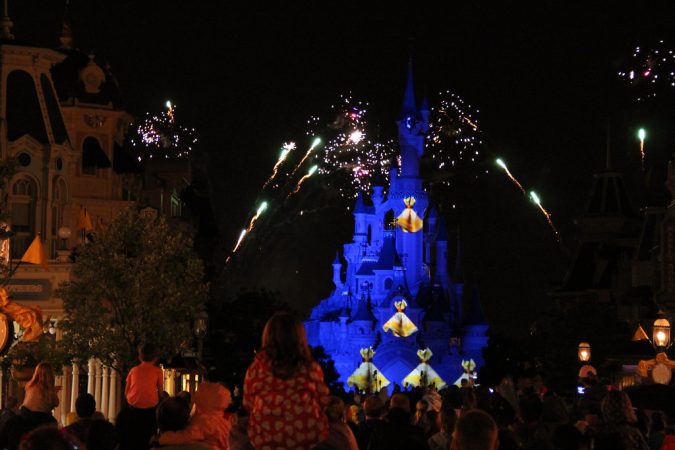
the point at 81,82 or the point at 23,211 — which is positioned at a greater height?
the point at 81,82

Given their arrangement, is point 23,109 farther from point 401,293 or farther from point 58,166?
point 401,293

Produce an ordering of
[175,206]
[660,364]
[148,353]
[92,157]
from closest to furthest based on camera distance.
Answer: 1. [148,353]
2. [660,364]
3. [92,157]
4. [175,206]

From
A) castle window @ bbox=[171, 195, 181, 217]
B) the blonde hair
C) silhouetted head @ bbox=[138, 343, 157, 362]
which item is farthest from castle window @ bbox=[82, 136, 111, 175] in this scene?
the blonde hair

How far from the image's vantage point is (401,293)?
150625mm

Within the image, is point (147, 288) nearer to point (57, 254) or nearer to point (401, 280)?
point (57, 254)

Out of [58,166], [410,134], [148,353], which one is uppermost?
[410,134]

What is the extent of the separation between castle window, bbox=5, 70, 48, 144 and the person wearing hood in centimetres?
3399

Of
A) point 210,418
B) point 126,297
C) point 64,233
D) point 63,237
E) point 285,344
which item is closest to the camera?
point 285,344

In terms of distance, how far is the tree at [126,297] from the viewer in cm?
3559

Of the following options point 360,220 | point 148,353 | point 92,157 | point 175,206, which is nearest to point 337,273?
point 360,220

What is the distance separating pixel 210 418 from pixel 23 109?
116ft

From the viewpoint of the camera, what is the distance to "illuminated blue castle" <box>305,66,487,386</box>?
482ft

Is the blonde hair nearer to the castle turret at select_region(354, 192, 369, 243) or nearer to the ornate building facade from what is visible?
the ornate building facade

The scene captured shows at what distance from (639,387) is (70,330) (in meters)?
19.4
